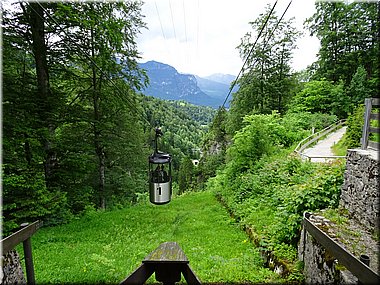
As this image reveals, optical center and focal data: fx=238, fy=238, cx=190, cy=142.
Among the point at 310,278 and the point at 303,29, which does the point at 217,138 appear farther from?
the point at 310,278

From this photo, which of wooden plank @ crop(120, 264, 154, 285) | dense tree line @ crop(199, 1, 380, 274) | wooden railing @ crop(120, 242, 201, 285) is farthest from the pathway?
wooden plank @ crop(120, 264, 154, 285)

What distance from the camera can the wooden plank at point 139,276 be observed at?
1386 mm

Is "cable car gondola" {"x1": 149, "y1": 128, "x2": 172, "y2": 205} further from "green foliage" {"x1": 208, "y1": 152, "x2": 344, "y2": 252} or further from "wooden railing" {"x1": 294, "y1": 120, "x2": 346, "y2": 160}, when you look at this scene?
"wooden railing" {"x1": 294, "y1": 120, "x2": 346, "y2": 160}

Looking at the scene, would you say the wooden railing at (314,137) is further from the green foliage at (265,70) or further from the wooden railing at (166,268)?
the wooden railing at (166,268)

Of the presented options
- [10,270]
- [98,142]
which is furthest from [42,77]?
[10,270]

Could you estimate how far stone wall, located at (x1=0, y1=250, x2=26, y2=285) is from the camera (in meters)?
2.38

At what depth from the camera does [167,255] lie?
1.67 metres

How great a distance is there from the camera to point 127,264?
448 centimetres

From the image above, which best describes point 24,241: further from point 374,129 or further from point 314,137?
point 314,137

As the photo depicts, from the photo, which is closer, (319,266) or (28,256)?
(28,256)

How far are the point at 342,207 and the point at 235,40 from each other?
16.8 m

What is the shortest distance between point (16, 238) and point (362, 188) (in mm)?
4594

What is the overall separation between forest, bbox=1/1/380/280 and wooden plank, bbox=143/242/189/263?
3.13 m

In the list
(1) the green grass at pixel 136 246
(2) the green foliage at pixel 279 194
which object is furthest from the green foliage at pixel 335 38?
(1) the green grass at pixel 136 246
